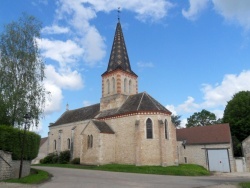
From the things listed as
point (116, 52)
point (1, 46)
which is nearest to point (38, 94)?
point (1, 46)

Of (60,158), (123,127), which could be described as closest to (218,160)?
(123,127)

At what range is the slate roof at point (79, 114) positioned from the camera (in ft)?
129

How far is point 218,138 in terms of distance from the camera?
33.8 m

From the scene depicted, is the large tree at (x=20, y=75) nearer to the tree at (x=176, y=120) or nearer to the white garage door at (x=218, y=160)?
the white garage door at (x=218, y=160)

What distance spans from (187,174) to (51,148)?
29.3m

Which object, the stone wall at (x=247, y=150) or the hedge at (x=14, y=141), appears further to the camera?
the stone wall at (x=247, y=150)

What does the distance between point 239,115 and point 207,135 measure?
1005cm

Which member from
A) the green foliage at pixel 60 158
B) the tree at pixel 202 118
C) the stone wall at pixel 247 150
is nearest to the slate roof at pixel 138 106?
the green foliage at pixel 60 158

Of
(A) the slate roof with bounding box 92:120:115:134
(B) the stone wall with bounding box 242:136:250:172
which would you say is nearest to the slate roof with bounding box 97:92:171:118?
(A) the slate roof with bounding box 92:120:115:134

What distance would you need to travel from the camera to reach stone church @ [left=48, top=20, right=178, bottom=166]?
98.4 ft

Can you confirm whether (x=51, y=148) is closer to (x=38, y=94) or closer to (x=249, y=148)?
(x=38, y=94)

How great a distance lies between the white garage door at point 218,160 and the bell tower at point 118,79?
13986mm

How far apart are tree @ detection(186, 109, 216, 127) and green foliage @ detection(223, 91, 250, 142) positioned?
1473 cm

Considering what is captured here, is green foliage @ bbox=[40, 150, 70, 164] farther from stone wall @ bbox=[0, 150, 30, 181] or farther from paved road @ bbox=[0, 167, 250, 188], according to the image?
paved road @ bbox=[0, 167, 250, 188]
